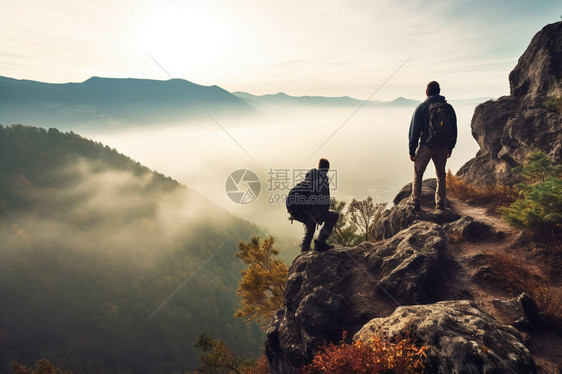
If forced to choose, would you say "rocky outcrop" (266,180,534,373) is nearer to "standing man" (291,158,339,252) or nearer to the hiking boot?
the hiking boot

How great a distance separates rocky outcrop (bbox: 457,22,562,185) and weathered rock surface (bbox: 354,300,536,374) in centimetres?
1019

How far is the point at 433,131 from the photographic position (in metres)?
8.83

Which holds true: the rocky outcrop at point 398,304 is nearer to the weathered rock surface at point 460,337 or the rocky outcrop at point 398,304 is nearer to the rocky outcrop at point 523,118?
the weathered rock surface at point 460,337

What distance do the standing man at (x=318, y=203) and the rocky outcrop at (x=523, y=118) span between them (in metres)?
9.87

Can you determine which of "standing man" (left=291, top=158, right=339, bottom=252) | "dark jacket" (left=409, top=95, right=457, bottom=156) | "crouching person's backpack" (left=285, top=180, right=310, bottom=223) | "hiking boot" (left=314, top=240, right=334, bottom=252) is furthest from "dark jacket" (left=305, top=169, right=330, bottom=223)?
"dark jacket" (left=409, top=95, right=457, bottom=156)

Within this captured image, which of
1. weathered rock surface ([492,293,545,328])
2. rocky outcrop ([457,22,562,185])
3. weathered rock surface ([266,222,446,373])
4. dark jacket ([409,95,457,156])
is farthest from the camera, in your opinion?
rocky outcrop ([457,22,562,185])

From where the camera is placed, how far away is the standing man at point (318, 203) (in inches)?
327

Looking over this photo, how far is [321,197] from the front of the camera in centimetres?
839

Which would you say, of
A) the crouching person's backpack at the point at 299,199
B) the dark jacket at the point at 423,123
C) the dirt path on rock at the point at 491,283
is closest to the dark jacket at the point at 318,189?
the crouching person's backpack at the point at 299,199

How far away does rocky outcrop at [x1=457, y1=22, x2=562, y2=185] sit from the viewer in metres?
12.4

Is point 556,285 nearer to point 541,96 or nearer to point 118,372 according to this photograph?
point 541,96

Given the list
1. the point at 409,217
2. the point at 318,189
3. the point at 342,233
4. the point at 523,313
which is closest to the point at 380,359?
the point at 523,313

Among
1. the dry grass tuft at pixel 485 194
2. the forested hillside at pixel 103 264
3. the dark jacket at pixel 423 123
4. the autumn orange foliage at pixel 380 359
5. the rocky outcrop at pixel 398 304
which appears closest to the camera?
the autumn orange foliage at pixel 380 359

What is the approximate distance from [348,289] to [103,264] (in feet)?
545
